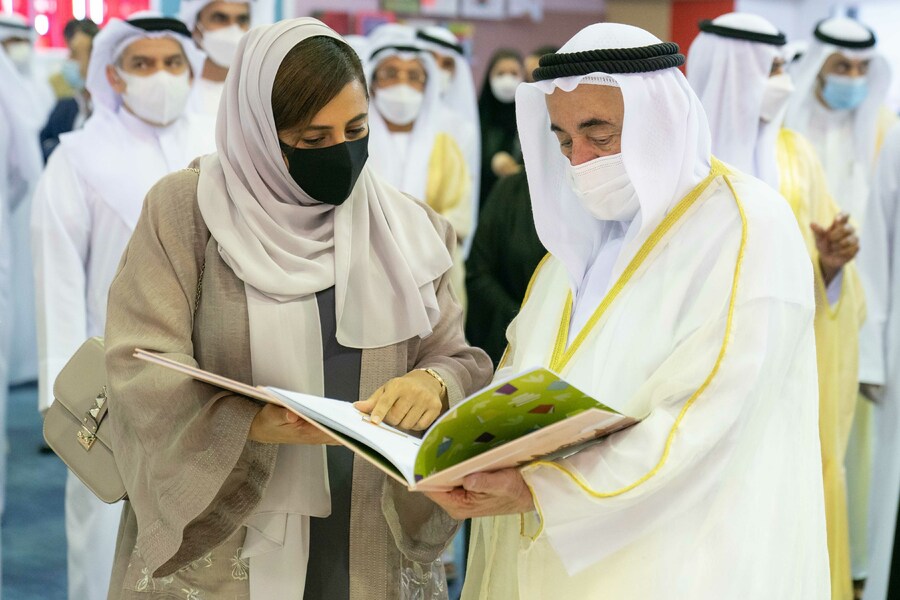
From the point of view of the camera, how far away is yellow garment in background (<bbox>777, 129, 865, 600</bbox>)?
3.63 meters

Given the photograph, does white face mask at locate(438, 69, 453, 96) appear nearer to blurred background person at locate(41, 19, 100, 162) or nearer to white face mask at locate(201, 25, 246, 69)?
blurred background person at locate(41, 19, 100, 162)

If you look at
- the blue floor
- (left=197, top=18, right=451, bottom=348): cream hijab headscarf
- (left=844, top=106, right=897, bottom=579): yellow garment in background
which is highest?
(left=197, top=18, right=451, bottom=348): cream hijab headscarf

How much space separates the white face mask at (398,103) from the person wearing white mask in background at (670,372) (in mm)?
3554

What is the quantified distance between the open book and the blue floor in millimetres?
2902

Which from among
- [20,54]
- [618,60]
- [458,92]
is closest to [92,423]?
[618,60]

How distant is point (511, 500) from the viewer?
5.64 ft

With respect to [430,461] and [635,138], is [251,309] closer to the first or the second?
[430,461]

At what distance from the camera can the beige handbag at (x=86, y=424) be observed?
2.10m

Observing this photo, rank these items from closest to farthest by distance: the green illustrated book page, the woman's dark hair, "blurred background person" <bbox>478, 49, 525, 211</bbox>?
the green illustrated book page < the woman's dark hair < "blurred background person" <bbox>478, 49, 525, 211</bbox>

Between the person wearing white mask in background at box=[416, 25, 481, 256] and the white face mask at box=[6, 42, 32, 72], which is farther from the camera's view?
the white face mask at box=[6, 42, 32, 72]

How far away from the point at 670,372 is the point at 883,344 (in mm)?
2390

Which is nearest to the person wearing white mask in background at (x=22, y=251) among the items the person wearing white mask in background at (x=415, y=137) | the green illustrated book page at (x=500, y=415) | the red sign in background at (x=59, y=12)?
the red sign in background at (x=59, y=12)

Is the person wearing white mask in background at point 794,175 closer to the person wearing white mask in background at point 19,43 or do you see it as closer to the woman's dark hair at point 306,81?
the woman's dark hair at point 306,81

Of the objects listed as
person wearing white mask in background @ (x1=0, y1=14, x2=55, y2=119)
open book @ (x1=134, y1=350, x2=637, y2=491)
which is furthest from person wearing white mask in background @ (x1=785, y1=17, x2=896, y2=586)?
person wearing white mask in background @ (x1=0, y1=14, x2=55, y2=119)
